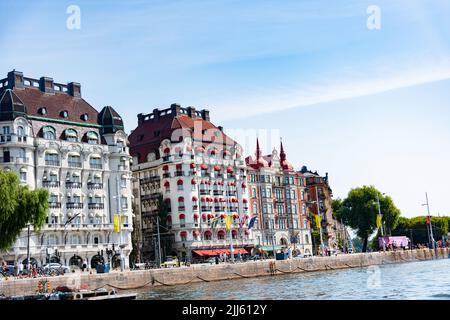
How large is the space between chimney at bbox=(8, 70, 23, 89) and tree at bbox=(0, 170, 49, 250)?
33.9m

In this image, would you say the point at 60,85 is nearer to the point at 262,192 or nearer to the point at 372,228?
the point at 262,192

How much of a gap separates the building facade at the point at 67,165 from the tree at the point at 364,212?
56903mm

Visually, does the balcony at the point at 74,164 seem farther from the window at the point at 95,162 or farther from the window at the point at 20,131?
the window at the point at 20,131

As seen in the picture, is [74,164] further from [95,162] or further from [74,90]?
[74,90]

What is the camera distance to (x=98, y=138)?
289 feet

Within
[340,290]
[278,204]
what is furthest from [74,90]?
[340,290]

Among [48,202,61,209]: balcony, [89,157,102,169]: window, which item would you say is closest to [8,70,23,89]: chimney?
[89,157,102,169]: window

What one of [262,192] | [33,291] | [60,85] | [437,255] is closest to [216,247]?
[262,192]

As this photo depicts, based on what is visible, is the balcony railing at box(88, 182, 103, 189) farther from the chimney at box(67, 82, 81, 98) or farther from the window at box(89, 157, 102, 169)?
the chimney at box(67, 82, 81, 98)

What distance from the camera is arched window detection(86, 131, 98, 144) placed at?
86.6 m

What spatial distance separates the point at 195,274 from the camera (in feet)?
221

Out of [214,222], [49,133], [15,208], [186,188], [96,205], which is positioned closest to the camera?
[15,208]

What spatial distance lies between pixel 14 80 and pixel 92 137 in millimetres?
12789
